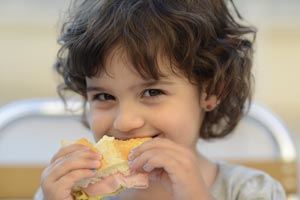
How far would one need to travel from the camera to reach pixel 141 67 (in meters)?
1.10

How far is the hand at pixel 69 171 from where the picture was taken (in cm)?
108

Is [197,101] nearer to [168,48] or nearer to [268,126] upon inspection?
[168,48]

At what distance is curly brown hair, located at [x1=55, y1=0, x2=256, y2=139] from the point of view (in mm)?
1117

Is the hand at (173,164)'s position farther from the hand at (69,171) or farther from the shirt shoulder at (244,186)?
the shirt shoulder at (244,186)

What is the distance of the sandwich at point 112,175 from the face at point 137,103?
0.10 ft

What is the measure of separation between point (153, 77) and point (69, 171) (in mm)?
198

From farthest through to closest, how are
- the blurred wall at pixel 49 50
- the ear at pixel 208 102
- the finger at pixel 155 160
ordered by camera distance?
1. the blurred wall at pixel 49 50
2. the ear at pixel 208 102
3. the finger at pixel 155 160

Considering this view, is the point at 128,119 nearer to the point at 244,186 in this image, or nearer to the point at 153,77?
the point at 153,77

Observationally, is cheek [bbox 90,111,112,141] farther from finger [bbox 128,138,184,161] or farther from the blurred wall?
the blurred wall

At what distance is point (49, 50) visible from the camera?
446cm

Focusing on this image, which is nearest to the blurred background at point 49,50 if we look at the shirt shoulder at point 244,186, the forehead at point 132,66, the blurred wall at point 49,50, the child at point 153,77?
the blurred wall at point 49,50

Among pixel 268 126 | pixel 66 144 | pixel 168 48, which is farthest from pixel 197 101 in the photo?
pixel 268 126

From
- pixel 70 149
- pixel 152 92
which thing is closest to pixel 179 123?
pixel 152 92

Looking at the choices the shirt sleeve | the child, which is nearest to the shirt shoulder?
the shirt sleeve
